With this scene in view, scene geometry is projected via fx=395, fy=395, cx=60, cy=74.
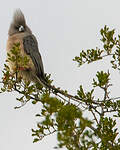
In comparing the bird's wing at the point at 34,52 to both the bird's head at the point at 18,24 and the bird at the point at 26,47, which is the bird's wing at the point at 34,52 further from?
the bird's head at the point at 18,24

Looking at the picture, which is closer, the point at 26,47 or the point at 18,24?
the point at 26,47

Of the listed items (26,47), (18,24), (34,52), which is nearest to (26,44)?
(26,47)

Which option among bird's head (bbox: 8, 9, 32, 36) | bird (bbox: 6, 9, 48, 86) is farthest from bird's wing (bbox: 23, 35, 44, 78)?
bird's head (bbox: 8, 9, 32, 36)

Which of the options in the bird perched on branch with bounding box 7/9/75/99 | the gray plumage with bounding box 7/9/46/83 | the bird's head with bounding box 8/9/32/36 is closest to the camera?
the bird perched on branch with bounding box 7/9/75/99

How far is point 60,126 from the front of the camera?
3.30 metres

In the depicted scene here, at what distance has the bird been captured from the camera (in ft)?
24.5

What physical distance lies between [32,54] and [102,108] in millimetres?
3465

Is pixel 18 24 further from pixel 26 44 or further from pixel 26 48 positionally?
pixel 26 48

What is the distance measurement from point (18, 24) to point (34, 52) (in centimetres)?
96

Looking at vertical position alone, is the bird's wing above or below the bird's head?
below

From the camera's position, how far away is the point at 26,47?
795 cm

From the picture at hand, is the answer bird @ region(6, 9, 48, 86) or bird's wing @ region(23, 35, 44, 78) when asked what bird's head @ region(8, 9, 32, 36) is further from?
bird's wing @ region(23, 35, 44, 78)

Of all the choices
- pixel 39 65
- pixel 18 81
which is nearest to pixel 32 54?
pixel 39 65

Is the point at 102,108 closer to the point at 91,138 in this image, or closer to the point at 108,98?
the point at 108,98
